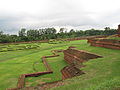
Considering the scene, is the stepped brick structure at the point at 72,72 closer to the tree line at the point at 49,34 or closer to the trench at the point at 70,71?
the trench at the point at 70,71

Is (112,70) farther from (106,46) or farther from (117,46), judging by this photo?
(106,46)

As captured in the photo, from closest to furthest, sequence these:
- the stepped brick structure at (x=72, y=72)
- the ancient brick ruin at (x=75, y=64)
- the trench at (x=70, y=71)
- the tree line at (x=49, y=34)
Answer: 1. the trench at (x=70, y=71)
2. the stepped brick structure at (x=72, y=72)
3. the ancient brick ruin at (x=75, y=64)
4. the tree line at (x=49, y=34)

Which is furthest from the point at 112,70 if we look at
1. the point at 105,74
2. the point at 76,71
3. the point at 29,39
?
the point at 29,39

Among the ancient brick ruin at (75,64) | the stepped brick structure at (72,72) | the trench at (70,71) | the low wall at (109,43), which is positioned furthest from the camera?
the low wall at (109,43)

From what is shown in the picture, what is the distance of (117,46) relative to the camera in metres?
8.12

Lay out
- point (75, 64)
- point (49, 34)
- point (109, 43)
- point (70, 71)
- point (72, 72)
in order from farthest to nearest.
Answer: point (49, 34)
point (109, 43)
point (75, 64)
point (70, 71)
point (72, 72)

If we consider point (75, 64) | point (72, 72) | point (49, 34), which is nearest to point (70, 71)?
point (72, 72)

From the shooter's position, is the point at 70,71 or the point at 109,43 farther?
the point at 109,43

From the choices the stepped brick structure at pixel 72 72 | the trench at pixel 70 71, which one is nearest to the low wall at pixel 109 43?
the trench at pixel 70 71

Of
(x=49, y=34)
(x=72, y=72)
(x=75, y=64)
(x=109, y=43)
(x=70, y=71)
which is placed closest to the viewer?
(x=72, y=72)

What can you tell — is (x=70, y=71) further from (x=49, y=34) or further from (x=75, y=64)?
(x=49, y=34)

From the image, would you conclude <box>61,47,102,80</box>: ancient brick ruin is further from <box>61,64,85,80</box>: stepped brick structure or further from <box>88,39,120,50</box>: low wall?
<box>88,39,120,50</box>: low wall

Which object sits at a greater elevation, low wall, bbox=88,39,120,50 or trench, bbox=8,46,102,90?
low wall, bbox=88,39,120,50

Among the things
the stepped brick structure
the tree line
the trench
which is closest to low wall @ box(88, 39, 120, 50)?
the trench
